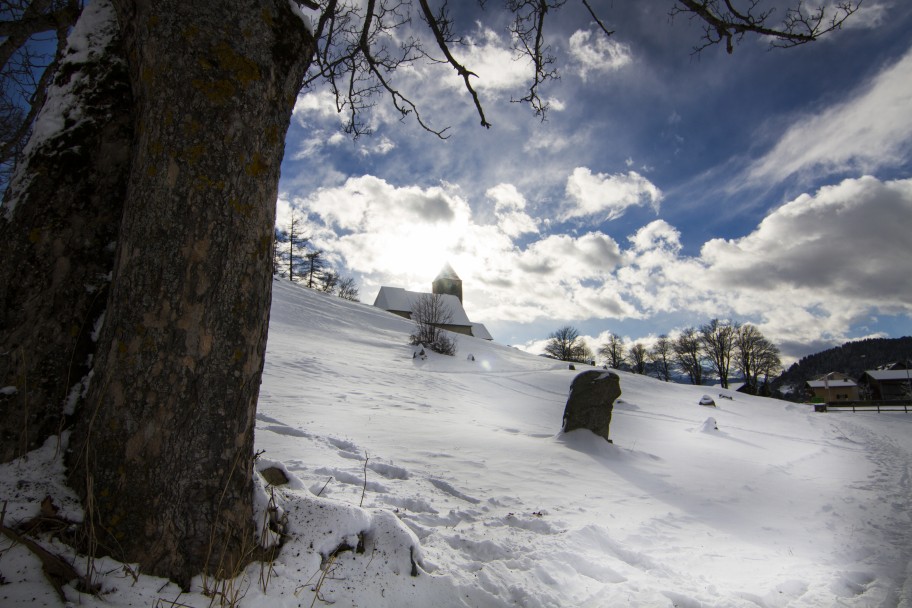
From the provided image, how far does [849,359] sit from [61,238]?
11558 cm

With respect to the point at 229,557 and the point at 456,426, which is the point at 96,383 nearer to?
the point at 229,557

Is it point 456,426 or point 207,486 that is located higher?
point 207,486

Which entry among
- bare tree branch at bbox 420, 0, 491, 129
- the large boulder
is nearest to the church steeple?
the large boulder

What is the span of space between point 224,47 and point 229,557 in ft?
6.58

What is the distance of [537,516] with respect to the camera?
366 cm

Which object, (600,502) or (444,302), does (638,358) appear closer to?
(444,302)

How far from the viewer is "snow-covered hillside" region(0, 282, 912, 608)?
2045mm

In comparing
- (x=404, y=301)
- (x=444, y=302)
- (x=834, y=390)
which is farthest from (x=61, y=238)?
(x=834, y=390)

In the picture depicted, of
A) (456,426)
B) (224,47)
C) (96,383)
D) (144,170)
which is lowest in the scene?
(456,426)

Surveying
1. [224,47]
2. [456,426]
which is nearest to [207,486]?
[224,47]

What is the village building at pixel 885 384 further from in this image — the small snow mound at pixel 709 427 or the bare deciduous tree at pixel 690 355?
the small snow mound at pixel 709 427

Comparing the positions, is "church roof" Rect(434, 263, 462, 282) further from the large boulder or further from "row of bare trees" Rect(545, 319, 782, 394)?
the large boulder

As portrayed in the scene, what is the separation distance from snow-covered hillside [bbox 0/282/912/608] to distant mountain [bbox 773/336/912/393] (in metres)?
81.9

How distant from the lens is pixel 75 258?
183cm
